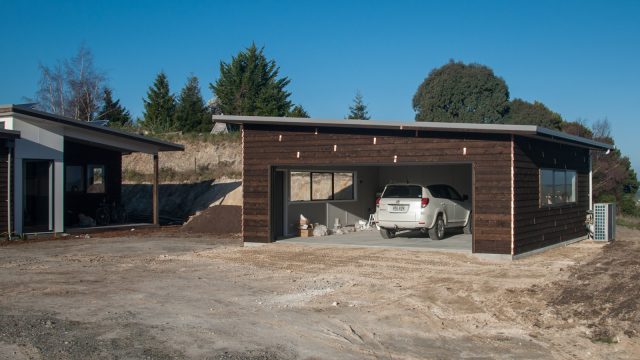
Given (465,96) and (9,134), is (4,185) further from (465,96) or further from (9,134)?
(465,96)

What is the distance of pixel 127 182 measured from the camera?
1404 inches

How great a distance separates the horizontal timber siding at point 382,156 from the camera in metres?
13.7

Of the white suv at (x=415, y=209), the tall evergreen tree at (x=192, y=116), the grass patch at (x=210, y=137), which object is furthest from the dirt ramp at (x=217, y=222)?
the tall evergreen tree at (x=192, y=116)

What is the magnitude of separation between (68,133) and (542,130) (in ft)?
48.3

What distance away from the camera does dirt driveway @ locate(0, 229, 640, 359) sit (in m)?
6.62

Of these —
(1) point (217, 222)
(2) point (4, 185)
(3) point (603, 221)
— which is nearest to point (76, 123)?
(2) point (4, 185)

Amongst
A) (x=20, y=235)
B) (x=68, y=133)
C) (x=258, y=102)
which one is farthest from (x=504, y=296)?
(x=258, y=102)

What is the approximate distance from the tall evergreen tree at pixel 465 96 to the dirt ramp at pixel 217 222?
31035mm

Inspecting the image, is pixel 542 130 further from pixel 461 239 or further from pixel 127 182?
pixel 127 182

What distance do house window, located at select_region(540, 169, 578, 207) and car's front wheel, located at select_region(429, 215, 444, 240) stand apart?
2911 mm

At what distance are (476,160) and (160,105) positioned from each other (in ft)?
133

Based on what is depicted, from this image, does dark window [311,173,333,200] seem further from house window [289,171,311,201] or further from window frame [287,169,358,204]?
house window [289,171,311,201]

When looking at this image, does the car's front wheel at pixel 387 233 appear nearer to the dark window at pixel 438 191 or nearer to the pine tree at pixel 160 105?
the dark window at pixel 438 191

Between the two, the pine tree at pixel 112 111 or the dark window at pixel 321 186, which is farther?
the pine tree at pixel 112 111
